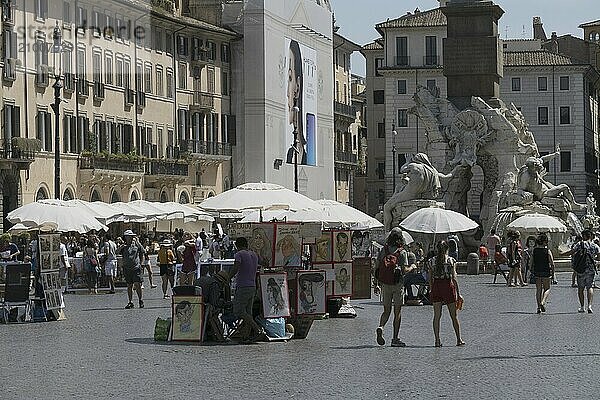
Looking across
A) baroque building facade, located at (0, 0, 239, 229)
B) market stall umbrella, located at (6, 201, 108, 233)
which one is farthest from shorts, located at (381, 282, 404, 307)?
baroque building facade, located at (0, 0, 239, 229)

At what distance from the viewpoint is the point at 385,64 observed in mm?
97688

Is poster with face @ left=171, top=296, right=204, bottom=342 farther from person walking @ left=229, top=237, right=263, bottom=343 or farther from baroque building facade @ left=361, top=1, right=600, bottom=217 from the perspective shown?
baroque building facade @ left=361, top=1, right=600, bottom=217

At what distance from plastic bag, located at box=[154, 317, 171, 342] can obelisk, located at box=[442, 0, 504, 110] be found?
22.5 m

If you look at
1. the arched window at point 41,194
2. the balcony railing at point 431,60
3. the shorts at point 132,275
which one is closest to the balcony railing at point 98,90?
the arched window at point 41,194

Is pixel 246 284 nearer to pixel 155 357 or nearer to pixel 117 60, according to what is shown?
→ pixel 155 357

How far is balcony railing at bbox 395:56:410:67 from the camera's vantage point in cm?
9686

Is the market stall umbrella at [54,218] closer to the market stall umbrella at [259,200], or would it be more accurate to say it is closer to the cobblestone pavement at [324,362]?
the market stall umbrella at [259,200]

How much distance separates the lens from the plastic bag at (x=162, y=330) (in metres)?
21.1

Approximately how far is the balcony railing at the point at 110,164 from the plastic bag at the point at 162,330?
136 ft

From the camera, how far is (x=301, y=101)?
82625 millimetres

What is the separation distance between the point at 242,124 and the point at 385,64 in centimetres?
2146

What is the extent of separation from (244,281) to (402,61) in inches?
3062

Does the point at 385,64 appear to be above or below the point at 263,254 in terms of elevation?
above

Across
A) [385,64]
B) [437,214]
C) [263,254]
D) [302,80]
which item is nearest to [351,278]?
[263,254]
